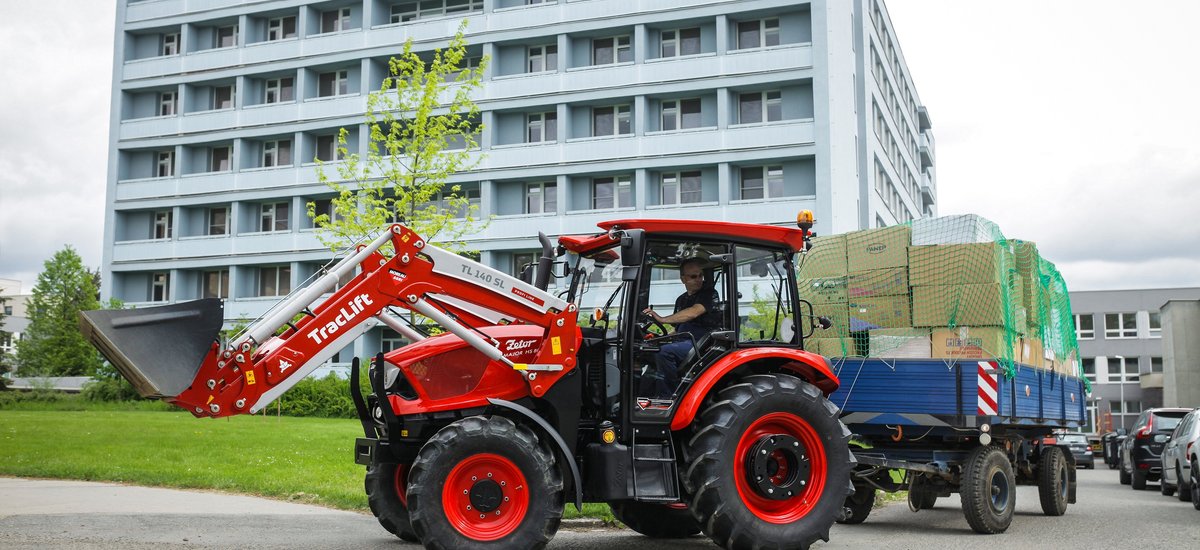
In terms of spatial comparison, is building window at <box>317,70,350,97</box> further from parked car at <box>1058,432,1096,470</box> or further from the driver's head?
the driver's head

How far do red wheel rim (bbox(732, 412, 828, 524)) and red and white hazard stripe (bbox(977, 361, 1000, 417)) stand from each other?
306 cm

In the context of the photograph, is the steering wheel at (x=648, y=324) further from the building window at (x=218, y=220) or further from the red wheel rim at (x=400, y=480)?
the building window at (x=218, y=220)

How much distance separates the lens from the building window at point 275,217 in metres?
47.4

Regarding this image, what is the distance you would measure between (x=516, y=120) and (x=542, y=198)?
3.22 metres

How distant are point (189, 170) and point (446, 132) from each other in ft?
108

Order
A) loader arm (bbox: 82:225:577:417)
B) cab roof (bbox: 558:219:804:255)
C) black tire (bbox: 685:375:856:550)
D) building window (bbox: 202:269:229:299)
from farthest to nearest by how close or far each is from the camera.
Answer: building window (bbox: 202:269:229:299)
cab roof (bbox: 558:219:804:255)
black tire (bbox: 685:375:856:550)
loader arm (bbox: 82:225:577:417)

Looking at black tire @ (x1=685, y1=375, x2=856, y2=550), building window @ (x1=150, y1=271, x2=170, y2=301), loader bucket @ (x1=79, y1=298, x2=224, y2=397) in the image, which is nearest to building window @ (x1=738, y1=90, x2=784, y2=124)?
building window @ (x1=150, y1=271, x2=170, y2=301)

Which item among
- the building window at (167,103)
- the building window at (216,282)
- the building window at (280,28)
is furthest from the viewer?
the building window at (167,103)

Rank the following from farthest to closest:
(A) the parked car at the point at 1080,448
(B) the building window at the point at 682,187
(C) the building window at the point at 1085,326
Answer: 1. (C) the building window at the point at 1085,326
2. (B) the building window at the point at 682,187
3. (A) the parked car at the point at 1080,448

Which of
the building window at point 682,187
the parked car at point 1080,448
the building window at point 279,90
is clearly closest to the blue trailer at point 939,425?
the parked car at point 1080,448

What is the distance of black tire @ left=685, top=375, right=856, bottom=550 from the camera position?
825 centimetres

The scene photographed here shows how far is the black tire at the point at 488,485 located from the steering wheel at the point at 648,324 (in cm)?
137

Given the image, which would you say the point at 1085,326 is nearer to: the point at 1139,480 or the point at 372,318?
the point at 1139,480

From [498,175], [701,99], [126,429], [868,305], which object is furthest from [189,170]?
[868,305]
